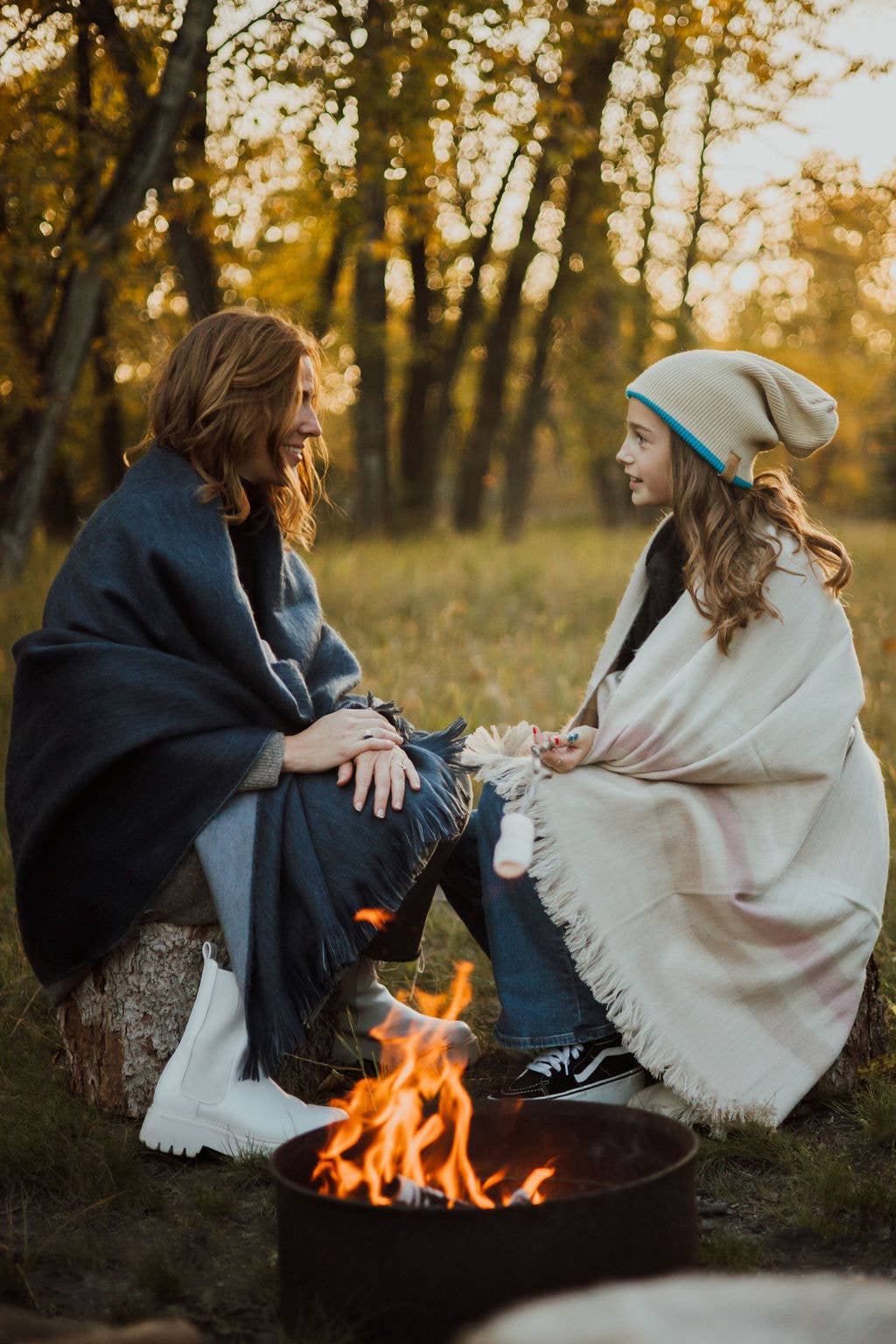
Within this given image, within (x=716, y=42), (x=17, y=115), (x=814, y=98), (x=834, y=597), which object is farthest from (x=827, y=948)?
(x=814, y=98)

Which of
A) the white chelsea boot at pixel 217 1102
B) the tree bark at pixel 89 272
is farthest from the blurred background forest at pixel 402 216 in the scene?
the white chelsea boot at pixel 217 1102

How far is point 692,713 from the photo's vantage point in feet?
10.8

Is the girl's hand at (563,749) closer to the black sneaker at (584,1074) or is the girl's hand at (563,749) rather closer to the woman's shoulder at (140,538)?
the black sneaker at (584,1074)

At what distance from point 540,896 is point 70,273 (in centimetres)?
600

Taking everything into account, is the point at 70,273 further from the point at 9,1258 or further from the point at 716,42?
the point at 9,1258

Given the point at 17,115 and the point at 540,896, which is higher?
the point at 17,115

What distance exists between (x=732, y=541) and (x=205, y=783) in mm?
1464

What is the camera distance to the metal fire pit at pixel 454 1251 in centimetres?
207

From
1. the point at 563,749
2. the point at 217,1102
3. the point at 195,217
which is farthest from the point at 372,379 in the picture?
the point at 217,1102

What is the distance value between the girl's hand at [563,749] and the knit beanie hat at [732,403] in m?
0.79

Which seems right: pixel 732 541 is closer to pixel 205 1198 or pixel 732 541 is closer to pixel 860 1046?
pixel 860 1046

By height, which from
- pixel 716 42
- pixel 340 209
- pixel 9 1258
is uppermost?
pixel 716 42

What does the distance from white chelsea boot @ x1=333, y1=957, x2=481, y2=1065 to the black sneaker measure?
1.10ft

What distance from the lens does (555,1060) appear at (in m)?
3.37
